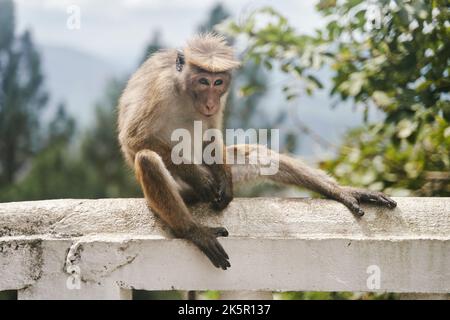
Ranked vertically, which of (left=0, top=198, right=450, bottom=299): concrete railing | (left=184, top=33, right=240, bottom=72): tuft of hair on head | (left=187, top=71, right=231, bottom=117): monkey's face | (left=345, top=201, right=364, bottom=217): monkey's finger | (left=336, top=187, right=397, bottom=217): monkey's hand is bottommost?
(left=0, top=198, right=450, bottom=299): concrete railing

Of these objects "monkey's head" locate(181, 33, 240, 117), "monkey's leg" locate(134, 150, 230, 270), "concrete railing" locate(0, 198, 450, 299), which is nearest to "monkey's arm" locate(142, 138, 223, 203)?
"monkey's leg" locate(134, 150, 230, 270)

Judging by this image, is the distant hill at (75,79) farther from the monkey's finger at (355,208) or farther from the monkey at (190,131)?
the monkey's finger at (355,208)

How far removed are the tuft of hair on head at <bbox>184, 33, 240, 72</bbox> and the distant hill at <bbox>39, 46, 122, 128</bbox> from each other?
14619mm

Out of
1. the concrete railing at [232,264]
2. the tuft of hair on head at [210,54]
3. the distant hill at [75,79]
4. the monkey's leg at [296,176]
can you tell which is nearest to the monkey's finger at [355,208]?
the monkey's leg at [296,176]

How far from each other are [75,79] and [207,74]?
21.1m

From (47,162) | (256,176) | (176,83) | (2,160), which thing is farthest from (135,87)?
(2,160)

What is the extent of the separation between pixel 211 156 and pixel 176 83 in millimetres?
636

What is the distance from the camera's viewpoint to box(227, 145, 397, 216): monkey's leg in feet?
12.1

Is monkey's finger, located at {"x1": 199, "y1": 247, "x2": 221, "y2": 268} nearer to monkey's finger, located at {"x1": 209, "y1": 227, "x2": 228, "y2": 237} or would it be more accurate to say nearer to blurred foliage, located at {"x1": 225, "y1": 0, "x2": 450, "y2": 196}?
monkey's finger, located at {"x1": 209, "y1": 227, "x2": 228, "y2": 237}

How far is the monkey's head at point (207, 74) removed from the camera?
426cm

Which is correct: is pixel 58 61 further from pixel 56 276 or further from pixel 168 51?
pixel 56 276

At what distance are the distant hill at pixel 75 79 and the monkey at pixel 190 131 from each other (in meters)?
14.5

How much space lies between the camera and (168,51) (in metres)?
4.76

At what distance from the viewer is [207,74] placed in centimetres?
428
